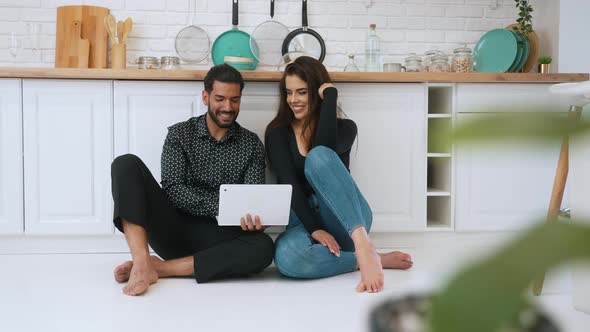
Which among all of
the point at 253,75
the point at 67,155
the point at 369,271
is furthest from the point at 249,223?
the point at 67,155

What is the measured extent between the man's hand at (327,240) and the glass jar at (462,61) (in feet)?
4.66

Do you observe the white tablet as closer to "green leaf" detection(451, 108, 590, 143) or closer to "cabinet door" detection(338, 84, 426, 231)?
"cabinet door" detection(338, 84, 426, 231)

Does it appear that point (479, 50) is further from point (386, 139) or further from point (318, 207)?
point (318, 207)

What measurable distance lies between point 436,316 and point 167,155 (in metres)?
2.63

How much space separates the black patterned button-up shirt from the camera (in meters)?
2.69

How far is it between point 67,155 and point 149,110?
464mm

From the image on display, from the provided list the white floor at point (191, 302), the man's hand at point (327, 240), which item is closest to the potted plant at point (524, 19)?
the white floor at point (191, 302)

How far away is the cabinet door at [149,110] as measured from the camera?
10.3 feet

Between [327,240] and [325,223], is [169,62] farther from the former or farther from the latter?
[327,240]

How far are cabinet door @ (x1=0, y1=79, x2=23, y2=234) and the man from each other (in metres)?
0.88

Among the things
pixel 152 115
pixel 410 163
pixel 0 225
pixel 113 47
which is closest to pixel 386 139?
pixel 410 163

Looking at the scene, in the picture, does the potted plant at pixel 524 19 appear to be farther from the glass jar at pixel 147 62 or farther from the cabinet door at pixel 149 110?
the glass jar at pixel 147 62

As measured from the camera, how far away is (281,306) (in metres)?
2.19

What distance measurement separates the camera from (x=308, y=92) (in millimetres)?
2891
